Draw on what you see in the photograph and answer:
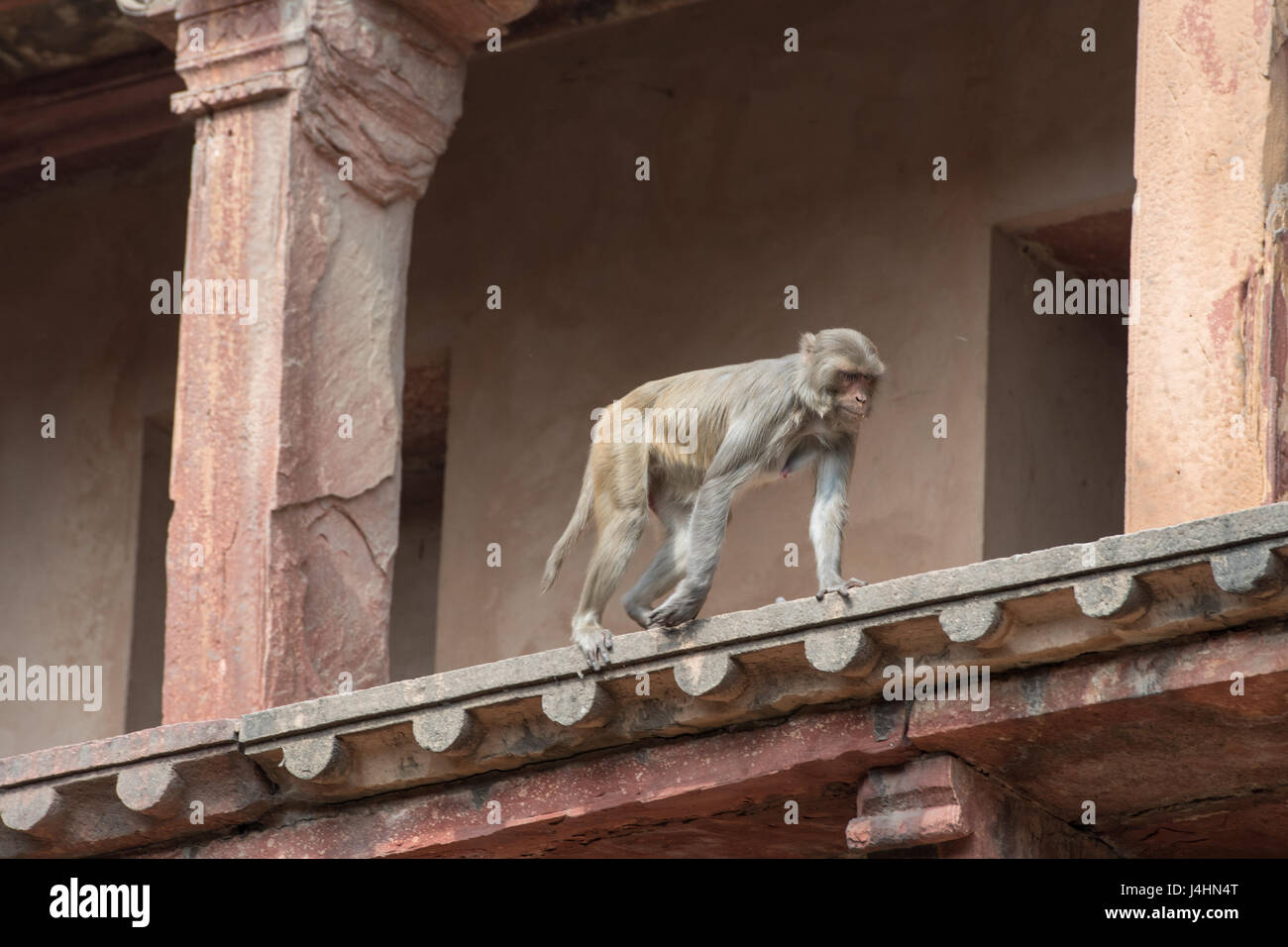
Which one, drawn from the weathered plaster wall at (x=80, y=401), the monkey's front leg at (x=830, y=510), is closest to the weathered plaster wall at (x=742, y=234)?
the weathered plaster wall at (x=80, y=401)

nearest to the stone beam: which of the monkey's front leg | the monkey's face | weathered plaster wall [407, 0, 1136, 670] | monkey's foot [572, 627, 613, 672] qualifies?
monkey's foot [572, 627, 613, 672]

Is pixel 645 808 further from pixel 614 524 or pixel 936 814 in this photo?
pixel 614 524

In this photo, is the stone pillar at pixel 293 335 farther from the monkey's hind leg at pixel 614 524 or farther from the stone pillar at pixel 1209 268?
the stone pillar at pixel 1209 268

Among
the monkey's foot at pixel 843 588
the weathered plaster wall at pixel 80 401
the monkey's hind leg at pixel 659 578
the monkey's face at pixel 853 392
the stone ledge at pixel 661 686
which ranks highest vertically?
the weathered plaster wall at pixel 80 401

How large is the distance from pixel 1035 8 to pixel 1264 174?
3.57 m

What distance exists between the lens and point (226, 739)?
8305 mm

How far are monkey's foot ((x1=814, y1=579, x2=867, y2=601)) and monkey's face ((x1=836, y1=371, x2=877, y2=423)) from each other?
0.75 metres

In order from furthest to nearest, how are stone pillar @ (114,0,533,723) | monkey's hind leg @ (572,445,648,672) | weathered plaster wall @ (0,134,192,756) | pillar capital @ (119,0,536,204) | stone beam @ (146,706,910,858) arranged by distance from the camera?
1. weathered plaster wall @ (0,134,192,756)
2. pillar capital @ (119,0,536,204)
3. stone pillar @ (114,0,533,723)
4. monkey's hind leg @ (572,445,648,672)
5. stone beam @ (146,706,910,858)

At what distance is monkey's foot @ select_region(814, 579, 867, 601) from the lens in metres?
7.32

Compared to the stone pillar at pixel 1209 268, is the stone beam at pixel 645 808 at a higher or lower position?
lower

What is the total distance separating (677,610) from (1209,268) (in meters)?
1.91

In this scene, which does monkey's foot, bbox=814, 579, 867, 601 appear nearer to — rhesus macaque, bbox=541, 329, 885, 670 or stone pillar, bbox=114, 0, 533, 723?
A: rhesus macaque, bbox=541, 329, 885, 670

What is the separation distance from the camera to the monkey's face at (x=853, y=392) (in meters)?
8.22
